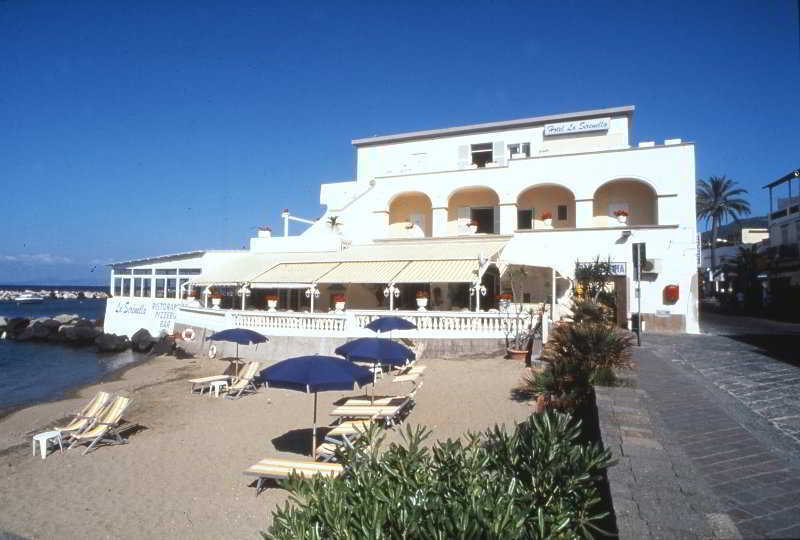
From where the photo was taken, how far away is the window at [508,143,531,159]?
29.6 metres

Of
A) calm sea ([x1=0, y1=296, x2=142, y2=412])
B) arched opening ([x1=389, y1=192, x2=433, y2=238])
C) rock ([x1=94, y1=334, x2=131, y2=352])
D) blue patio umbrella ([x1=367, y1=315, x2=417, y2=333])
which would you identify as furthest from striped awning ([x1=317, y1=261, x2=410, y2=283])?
rock ([x1=94, y1=334, x2=131, y2=352])

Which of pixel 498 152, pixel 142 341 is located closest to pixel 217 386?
pixel 142 341

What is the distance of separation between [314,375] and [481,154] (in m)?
24.9

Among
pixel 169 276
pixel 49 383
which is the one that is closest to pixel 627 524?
pixel 49 383

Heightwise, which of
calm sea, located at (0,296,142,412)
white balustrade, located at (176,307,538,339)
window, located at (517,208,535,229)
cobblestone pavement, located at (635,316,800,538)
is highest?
window, located at (517,208,535,229)

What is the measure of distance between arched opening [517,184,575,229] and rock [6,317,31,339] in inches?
1948

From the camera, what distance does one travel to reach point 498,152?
30156 mm

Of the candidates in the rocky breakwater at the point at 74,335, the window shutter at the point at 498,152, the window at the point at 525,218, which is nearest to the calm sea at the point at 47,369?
the rocky breakwater at the point at 74,335

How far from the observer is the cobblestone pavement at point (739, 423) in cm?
412

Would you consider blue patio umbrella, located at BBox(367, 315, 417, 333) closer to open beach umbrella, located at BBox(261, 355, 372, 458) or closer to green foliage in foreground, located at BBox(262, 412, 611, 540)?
open beach umbrella, located at BBox(261, 355, 372, 458)

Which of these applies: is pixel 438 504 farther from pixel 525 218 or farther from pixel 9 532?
pixel 525 218

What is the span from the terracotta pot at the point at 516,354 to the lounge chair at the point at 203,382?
1019 centimetres

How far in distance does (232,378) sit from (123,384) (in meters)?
7.65

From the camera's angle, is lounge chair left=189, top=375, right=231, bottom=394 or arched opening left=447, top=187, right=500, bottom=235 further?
arched opening left=447, top=187, right=500, bottom=235
